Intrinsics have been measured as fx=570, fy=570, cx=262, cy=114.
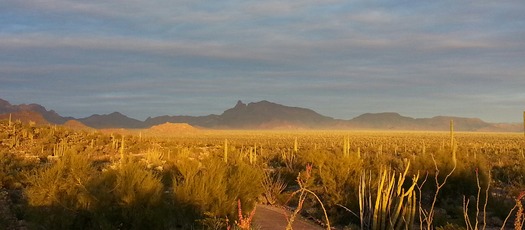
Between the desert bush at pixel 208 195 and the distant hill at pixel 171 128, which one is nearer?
the desert bush at pixel 208 195

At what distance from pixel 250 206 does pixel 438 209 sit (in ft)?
21.9

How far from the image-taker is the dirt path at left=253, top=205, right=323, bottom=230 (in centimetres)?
1495

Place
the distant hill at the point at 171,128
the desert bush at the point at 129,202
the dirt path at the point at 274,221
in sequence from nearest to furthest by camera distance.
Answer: the desert bush at the point at 129,202, the dirt path at the point at 274,221, the distant hill at the point at 171,128

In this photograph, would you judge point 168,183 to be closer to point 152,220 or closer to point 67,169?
point 67,169

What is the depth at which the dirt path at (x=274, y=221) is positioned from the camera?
588 inches

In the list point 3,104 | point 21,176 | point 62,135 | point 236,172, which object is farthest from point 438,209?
point 3,104

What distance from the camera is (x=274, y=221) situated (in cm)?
1578

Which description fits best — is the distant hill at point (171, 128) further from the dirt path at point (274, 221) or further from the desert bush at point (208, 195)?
the desert bush at point (208, 195)

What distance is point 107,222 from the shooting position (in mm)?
13219

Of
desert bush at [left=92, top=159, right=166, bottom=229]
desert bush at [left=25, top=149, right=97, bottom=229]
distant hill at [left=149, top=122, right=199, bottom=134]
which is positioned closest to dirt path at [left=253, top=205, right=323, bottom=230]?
desert bush at [left=92, top=159, right=166, bottom=229]

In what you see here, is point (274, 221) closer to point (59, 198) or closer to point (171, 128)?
point (59, 198)

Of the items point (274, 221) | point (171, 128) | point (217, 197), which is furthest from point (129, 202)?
point (171, 128)

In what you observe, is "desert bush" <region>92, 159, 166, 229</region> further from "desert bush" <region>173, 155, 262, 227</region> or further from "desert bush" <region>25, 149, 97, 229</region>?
"desert bush" <region>173, 155, 262, 227</region>

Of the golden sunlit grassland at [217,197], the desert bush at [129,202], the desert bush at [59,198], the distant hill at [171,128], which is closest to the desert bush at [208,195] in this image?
the golden sunlit grassland at [217,197]
